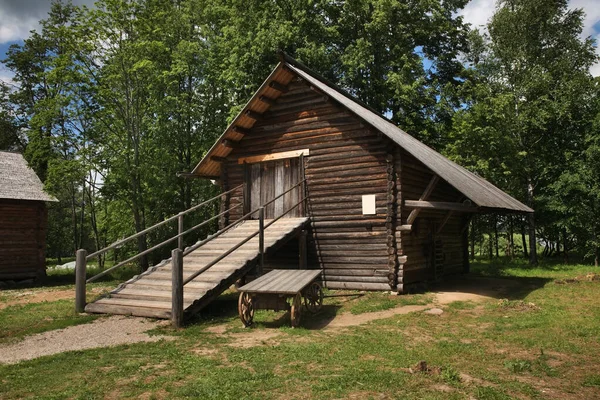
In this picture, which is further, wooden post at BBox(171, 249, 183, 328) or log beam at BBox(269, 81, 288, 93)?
log beam at BBox(269, 81, 288, 93)

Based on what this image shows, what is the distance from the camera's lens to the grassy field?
564cm

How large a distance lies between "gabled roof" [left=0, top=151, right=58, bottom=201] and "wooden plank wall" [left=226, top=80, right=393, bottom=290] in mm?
12318

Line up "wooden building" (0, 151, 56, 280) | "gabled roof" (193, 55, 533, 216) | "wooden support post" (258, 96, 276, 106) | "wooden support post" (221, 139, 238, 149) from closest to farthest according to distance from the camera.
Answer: "gabled roof" (193, 55, 533, 216)
"wooden support post" (258, 96, 276, 106)
"wooden support post" (221, 139, 238, 149)
"wooden building" (0, 151, 56, 280)

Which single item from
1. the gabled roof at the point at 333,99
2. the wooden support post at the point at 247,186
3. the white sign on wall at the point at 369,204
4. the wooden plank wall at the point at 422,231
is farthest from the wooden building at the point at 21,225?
the wooden plank wall at the point at 422,231

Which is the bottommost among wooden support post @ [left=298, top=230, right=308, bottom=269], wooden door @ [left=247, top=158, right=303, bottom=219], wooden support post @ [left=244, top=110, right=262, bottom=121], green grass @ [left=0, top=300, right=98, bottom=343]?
green grass @ [left=0, top=300, right=98, bottom=343]

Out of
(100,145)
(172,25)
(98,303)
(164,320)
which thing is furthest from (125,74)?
(164,320)

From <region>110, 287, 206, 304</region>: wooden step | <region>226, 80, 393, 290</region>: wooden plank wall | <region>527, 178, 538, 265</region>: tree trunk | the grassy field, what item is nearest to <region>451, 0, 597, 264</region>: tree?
<region>527, 178, 538, 265</region>: tree trunk

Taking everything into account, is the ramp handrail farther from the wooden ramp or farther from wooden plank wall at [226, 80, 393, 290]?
wooden plank wall at [226, 80, 393, 290]

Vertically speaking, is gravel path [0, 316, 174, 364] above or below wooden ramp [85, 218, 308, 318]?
below

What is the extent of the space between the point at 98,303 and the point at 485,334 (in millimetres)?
9064

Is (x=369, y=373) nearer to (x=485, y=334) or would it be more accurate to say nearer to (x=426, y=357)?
(x=426, y=357)

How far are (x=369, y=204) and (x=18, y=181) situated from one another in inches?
691

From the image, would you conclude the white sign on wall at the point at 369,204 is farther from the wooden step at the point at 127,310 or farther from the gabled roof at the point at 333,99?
the wooden step at the point at 127,310

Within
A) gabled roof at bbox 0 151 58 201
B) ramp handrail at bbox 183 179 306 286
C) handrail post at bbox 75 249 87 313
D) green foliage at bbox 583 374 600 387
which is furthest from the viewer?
gabled roof at bbox 0 151 58 201
